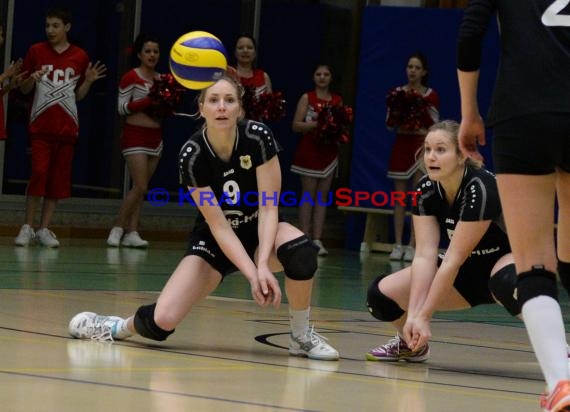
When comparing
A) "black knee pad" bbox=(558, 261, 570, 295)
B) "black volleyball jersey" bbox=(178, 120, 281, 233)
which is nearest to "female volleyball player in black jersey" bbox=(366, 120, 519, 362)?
"black volleyball jersey" bbox=(178, 120, 281, 233)

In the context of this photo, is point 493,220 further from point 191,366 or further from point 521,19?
point 521,19

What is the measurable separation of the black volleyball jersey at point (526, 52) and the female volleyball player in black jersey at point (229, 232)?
1596 millimetres

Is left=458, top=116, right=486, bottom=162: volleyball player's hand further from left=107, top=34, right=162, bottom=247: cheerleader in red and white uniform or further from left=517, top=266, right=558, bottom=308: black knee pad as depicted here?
left=107, top=34, right=162, bottom=247: cheerleader in red and white uniform

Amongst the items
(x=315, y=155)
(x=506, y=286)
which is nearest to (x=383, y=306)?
(x=506, y=286)

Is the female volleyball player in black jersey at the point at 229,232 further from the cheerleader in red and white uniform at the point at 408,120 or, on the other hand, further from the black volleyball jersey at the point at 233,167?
the cheerleader in red and white uniform at the point at 408,120

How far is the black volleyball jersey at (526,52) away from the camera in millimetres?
3260

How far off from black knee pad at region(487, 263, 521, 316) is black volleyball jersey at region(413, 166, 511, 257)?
0.16 m

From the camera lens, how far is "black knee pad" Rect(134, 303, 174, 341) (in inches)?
191

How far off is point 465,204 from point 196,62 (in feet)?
11.1

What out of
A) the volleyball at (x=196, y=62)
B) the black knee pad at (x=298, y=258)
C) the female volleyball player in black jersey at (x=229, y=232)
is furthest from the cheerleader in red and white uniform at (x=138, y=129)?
the black knee pad at (x=298, y=258)

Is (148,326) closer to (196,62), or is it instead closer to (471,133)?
(471,133)

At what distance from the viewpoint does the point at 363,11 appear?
41.4ft

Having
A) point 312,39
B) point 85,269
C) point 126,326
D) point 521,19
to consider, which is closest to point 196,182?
point 126,326

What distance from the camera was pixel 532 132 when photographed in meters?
3.25
